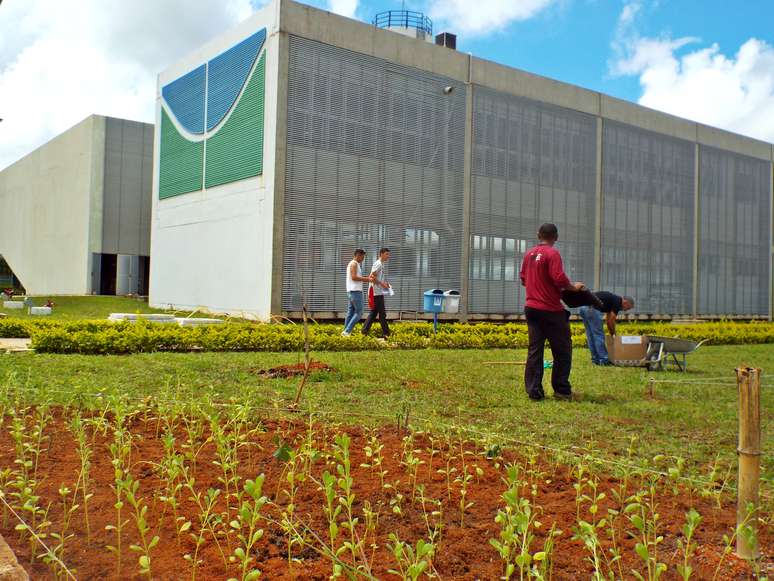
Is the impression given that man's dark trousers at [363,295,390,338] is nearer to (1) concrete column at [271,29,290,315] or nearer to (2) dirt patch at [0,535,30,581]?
(1) concrete column at [271,29,290,315]

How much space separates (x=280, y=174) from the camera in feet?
57.0

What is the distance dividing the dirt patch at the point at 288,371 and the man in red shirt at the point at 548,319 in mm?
2345

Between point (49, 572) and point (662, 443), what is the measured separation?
402cm

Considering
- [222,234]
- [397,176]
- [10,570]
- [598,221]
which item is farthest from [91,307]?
[10,570]

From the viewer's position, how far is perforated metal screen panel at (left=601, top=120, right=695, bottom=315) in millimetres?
24859

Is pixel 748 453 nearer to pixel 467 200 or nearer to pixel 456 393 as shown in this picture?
pixel 456 393

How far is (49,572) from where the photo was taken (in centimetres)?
251

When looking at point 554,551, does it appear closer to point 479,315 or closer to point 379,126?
point 379,126

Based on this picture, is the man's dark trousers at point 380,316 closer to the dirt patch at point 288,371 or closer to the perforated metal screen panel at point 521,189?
the dirt patch at point 288,371

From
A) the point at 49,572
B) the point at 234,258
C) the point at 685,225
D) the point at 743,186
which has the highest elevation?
the point at 743,186

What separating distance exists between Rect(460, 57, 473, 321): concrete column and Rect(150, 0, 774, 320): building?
6 cm

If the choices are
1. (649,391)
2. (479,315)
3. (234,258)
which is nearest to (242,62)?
(234,258)

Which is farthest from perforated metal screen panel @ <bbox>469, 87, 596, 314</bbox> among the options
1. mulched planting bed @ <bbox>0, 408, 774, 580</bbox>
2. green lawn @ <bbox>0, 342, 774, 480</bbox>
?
mulched planting bed @ <bbox>0, 408, 774, 580</bbox>

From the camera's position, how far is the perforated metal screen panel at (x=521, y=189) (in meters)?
21.3
